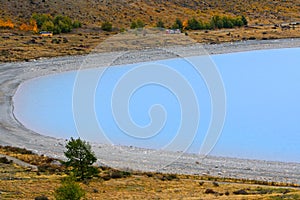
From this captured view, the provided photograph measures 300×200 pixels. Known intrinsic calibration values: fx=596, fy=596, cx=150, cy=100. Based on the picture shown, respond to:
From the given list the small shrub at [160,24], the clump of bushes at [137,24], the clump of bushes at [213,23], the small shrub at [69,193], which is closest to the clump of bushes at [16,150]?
the small shrub at [69,193]

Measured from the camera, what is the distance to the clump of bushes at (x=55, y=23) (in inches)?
2750

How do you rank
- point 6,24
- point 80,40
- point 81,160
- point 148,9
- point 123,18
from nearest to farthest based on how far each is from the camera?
point 81,160 < point 80,40 < point 6,24 < point 123,18 < point 148,9

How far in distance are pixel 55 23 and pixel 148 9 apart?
60.9 feet

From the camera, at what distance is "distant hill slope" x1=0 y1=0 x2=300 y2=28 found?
253 ft

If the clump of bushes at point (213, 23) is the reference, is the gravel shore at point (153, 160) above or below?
below

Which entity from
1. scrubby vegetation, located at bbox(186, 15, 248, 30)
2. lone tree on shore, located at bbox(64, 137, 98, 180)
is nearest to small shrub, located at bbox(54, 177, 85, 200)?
lone tree on shore, located at bbox(64, 137, 98, 180)

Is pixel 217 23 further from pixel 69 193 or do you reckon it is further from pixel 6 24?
pixel 69 193

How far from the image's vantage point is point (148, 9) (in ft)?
283

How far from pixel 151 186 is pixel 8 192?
5.16 metres

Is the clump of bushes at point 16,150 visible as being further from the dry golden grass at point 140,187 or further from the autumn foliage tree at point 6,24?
the autumn foliage tree at point 6,24

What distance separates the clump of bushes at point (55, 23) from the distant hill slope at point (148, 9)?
7.36 ft

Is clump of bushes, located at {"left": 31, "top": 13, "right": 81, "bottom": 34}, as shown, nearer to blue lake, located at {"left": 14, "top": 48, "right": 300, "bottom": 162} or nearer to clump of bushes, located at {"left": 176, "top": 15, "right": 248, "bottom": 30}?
clump of bushes, located at {"left": 176, "top": 15, "right": 248, "bottom": 30}

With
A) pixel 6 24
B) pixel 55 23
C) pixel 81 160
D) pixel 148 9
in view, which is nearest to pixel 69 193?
pixel 81 160

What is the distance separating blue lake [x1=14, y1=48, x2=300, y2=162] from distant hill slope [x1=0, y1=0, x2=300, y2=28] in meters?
24.9
